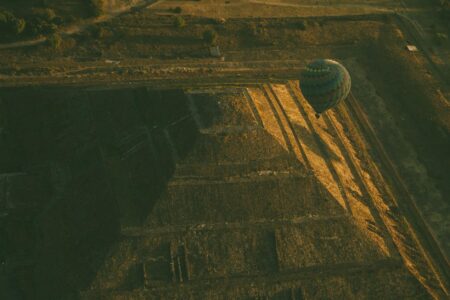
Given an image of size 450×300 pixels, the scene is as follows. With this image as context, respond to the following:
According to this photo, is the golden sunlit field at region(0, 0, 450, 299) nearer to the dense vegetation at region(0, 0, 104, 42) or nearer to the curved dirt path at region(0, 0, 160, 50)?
the curved dirt path at region(0, 0, 160, 50)

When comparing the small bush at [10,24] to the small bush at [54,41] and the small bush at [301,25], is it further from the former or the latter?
the small bush at [301,25]

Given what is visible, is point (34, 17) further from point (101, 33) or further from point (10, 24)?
point (101, 33)

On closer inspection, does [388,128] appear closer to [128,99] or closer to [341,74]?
[341,74]

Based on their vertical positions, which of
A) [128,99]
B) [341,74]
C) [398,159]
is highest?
[341,74]

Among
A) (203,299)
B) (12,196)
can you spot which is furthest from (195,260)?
(12,196)

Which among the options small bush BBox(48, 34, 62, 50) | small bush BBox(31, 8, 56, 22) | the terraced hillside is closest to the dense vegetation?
small bush BBox(31, 8, 56, 22)
